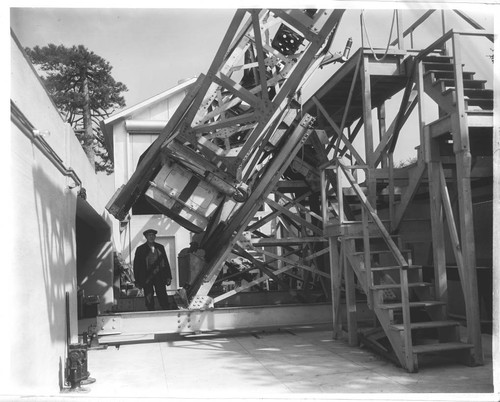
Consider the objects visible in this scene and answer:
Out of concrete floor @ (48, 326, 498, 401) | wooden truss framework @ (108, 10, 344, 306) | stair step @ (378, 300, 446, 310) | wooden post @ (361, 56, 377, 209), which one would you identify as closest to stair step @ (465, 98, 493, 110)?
wooden post @ (361, 56, 377, 209)

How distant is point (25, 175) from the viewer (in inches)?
197

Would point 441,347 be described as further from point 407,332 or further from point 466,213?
point 466,213

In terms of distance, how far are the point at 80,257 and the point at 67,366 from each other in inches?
329

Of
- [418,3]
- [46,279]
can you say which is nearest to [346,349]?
[46,279]

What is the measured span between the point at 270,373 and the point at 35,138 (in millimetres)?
3826

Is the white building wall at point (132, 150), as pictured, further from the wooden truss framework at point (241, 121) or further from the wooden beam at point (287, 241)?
the wooden truss framework at point (241, 121)

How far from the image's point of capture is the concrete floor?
5.63 m

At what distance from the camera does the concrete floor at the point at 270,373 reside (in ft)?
18.5

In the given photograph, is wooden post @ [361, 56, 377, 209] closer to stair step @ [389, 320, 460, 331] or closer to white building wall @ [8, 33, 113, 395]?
stair step @ [389, 320, 460, 331]

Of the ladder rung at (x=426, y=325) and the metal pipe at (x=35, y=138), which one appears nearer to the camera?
the metal pipe at (x=35, y=138)

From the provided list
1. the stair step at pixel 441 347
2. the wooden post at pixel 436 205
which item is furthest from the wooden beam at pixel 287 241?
the stair step at pixel 441 347

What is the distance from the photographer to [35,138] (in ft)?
17.7

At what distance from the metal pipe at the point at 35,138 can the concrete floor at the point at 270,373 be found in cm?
253

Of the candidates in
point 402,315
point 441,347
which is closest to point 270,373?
point 441,347
